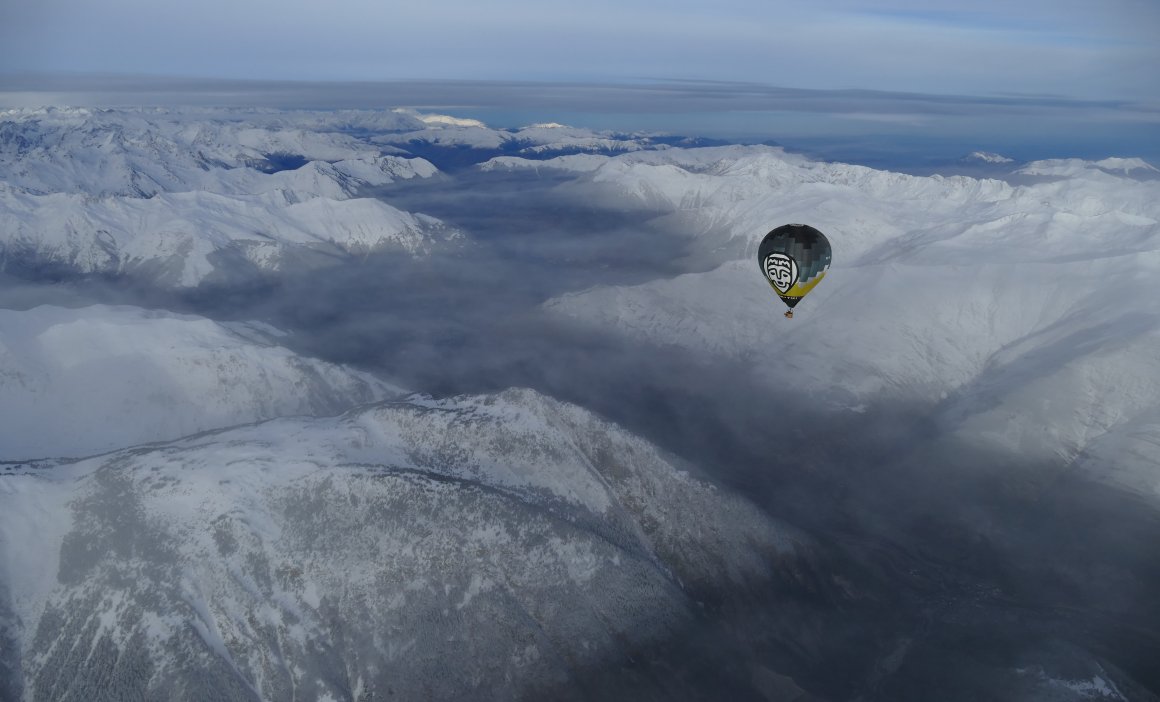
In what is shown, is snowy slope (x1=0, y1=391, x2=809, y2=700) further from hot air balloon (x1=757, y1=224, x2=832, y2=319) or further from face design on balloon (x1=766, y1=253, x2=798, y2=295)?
hot air balloon (x1=757, y1=224, x2=832, y2=319)

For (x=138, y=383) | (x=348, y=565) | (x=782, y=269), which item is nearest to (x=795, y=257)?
(x=782, y=269)

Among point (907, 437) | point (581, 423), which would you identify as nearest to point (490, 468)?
point (581, 423)

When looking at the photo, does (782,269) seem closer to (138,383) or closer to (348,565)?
(348,565)

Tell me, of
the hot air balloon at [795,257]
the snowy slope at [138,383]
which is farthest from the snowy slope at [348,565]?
the snowy slope at [138,383]

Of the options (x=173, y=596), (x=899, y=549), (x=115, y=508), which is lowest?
(x=899, y=549)

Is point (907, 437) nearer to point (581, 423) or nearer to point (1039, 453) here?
point (1039, 453)

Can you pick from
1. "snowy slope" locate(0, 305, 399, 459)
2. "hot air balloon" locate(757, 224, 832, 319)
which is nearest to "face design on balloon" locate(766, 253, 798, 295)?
"hot air balloon" locate(757, 224, 832, 319)

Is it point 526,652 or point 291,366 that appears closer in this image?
point 526,652
